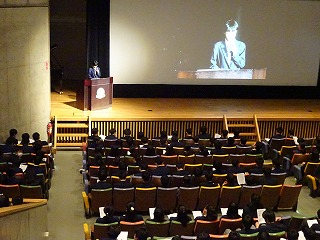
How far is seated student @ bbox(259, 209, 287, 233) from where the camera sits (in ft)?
31.0

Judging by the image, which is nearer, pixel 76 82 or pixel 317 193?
pixel 317 193

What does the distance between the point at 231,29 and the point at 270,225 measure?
1186cm

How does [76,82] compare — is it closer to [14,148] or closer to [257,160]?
[14,148]

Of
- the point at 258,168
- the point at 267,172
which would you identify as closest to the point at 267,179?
the point at 267,172

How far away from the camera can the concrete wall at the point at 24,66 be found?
14.9m

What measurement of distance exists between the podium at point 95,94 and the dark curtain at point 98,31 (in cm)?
182

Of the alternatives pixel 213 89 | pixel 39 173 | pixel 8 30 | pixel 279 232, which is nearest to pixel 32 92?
pixel 8 30

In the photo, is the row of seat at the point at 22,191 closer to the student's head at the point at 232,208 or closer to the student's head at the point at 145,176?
the student's head at the point at 145,176

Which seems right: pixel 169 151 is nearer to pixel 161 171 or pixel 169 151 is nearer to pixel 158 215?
pixel 161 171

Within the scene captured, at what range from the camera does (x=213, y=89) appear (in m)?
21.0

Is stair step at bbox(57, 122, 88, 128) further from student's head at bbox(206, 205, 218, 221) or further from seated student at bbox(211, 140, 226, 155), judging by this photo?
student's head at bbox(206, 205, 218, 221)

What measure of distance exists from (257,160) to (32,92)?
6756 millimetres

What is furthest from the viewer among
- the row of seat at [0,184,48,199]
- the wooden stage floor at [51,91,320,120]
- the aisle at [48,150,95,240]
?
the wooden stage floor at [51,91,320,120]

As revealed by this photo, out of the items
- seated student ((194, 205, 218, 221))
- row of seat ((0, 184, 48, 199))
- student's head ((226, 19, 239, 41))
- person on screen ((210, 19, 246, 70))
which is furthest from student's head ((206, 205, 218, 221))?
student's head ((226, 19, 239, 41))
